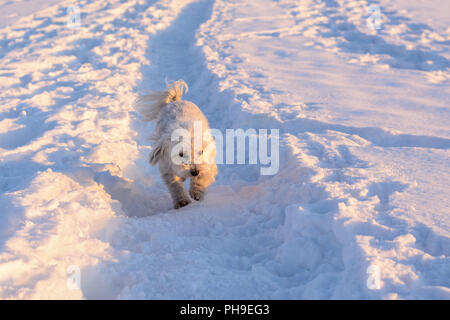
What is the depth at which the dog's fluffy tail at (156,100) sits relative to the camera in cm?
564

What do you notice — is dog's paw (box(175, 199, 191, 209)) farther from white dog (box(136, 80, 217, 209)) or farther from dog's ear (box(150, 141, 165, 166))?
dog's ear (box(150, 141, 165, 166))

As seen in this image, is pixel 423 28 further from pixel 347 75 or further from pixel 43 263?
pixel 43 263

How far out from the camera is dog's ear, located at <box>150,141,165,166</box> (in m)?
4.50

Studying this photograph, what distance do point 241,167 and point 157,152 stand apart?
1.33m

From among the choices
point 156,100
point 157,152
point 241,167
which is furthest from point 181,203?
point 156,100

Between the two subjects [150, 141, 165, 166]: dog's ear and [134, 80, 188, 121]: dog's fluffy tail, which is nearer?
[150, 141, 165, 166]: dog's ear

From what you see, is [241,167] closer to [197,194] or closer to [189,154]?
[197,194]

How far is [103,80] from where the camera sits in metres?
7.99

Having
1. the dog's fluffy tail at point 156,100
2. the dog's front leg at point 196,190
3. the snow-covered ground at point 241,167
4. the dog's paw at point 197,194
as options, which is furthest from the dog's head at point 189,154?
the dog's fluffy tail at point 156,100

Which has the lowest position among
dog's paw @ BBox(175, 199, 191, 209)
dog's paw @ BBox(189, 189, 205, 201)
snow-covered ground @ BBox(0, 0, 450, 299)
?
dog's paw @ BBox(175, 199, 191, 209)

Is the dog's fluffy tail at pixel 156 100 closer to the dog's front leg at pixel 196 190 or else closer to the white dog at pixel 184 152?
the white dog at pixel 184 152

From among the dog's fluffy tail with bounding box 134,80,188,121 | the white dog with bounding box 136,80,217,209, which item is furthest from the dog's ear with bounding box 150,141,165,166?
the dog's fluffy tail with bounding box 134,80,188,121

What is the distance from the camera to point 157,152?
457 centimetres

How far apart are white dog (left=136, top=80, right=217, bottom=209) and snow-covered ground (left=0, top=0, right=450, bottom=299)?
0.85 feet
